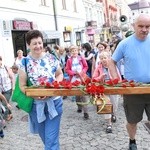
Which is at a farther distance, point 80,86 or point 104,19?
point 104,19

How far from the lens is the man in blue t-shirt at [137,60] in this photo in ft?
13.7

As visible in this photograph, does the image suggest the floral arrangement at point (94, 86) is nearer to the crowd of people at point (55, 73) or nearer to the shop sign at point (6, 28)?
the crowd of people at point (55, 73)

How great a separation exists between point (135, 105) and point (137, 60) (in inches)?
22.1

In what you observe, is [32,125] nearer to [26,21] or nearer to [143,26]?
[143,26]

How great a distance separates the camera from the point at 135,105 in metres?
4.38

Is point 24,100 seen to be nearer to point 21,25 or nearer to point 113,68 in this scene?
point 113,68

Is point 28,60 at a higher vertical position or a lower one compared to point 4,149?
higher

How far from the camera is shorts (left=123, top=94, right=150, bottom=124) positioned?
4336mm

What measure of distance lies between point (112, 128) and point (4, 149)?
1807 millimetres

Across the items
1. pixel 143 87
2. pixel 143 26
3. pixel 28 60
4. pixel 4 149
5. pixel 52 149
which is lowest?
pixel 4 149

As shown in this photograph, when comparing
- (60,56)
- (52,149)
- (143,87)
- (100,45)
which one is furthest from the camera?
(60,56)

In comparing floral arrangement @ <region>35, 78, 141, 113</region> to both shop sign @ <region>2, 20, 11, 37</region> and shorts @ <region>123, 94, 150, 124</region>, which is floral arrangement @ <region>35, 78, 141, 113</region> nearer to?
shorts @ <region>123, 94, 150, 124</region>

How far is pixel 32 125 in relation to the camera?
4.22m

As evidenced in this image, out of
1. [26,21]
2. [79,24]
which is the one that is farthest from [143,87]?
[79,24]
